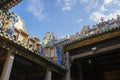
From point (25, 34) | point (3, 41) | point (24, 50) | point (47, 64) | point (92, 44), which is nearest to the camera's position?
point (3, 41)

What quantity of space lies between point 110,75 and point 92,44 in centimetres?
393

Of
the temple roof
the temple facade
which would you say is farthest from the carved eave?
the temple roof

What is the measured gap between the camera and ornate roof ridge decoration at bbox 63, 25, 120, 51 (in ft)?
34.3

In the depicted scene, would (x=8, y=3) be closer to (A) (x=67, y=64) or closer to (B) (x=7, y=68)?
(B) (x=7, y=68)

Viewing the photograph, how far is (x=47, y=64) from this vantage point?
10.0 metres

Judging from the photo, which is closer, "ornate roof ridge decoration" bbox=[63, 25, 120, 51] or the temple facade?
the temple facade

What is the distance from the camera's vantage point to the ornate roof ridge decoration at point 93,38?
10.4m

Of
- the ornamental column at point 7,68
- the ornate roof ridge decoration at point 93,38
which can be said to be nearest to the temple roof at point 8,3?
the ornamental column at point 7,68

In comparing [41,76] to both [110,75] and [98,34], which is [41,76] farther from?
[110,75]

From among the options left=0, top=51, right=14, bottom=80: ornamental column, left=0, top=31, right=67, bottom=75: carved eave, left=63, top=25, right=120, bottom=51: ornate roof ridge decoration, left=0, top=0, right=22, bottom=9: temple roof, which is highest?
left=0, top=0, right=22, bottom=9: temple roof

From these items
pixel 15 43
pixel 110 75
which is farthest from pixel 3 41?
pixel 110 75

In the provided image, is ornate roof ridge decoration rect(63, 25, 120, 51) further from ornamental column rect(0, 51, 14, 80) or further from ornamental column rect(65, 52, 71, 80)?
ornamental column rect(0, 51, 14, 80)

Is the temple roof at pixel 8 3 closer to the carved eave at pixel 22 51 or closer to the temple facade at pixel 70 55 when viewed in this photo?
the temple facade at pixel 70 55

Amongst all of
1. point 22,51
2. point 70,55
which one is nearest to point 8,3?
point 22,51
